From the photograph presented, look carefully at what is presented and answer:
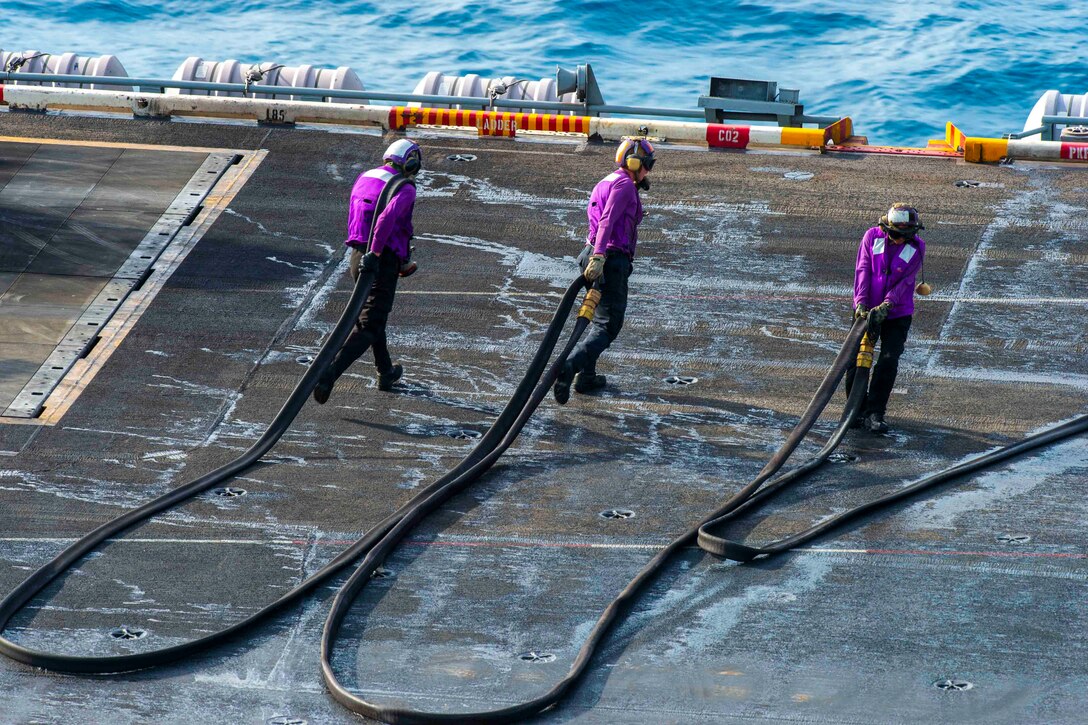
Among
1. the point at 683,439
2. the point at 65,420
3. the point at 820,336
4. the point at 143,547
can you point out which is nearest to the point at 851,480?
the point at 683,439

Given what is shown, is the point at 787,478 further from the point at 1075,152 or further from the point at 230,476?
the point at 1075,152

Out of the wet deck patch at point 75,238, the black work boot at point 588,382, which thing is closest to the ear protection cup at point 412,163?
the black work boot at point 588,382

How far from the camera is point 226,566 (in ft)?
28.6

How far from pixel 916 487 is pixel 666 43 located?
32.3 metres

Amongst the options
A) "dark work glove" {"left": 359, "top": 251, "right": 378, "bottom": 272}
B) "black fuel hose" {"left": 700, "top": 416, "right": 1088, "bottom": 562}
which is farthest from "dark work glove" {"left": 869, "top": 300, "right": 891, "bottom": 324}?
"dark work glove" {"left": 359, "top": 251, "right": 378, "bottom": 272}

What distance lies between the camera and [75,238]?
13.5m

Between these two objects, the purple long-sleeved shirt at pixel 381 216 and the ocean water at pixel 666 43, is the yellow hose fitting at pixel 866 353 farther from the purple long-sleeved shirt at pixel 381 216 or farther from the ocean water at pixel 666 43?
the ocean water at pixel 666 43

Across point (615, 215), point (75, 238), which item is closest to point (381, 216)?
point (615, 215)

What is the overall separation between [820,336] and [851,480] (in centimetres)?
242

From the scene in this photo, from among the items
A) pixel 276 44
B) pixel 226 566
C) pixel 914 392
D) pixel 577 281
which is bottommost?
pixel 226 566

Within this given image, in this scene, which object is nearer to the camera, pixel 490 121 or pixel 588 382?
pixel 588 382

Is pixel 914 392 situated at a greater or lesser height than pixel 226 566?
greater

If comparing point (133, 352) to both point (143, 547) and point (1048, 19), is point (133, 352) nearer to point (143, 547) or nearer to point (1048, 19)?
point (143, 547)

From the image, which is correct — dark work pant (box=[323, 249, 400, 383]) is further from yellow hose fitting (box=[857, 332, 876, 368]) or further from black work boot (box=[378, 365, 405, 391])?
yellow hose fitting (box=[857, 332, 876, 368])
